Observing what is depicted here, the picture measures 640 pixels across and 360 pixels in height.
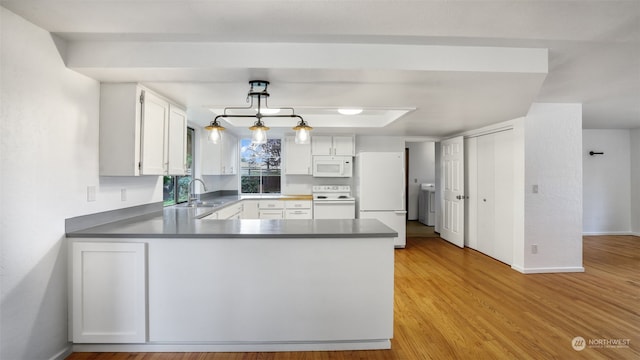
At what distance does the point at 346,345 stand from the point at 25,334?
6.29 ft

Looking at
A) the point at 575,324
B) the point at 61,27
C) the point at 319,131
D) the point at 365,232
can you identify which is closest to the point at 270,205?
the point at 319,131

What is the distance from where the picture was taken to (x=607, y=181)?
5.94 meters

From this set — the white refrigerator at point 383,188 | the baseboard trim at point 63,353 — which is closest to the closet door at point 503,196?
the white refrigerator at point 383,188

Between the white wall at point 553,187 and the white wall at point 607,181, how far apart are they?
2858 millimetres

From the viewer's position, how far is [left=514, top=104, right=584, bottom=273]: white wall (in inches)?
149

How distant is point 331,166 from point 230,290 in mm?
3632

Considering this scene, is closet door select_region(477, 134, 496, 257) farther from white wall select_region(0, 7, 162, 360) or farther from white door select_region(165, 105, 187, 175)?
Result: white wall select_region(0, 7, 162, 360)

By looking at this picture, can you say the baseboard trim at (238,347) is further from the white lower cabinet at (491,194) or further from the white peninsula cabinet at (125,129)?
the white lower cabinet at (491,194)

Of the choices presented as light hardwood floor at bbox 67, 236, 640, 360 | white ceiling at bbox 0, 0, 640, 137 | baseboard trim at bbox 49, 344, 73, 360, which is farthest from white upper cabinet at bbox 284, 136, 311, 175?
baseboard trim at bbox 49, 344, 73, 360

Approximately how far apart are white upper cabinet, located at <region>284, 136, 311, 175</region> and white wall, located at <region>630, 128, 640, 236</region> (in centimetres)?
620

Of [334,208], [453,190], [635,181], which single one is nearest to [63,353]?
[334,208]

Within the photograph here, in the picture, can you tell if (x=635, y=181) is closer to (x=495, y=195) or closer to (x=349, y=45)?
(x=495, y=195)

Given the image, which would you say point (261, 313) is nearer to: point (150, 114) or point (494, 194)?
point (150, 114)

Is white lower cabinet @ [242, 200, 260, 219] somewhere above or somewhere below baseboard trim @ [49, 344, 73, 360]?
above
